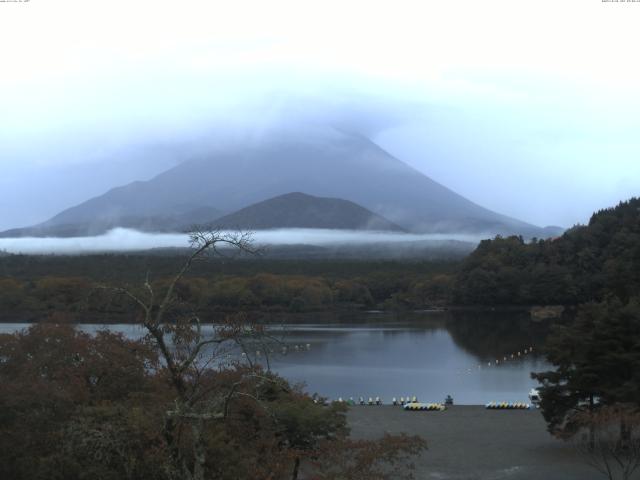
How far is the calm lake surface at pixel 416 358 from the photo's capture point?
26.8m

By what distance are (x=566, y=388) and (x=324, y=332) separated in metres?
34.9

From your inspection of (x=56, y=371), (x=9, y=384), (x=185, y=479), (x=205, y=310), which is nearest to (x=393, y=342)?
(x=205, y=310)

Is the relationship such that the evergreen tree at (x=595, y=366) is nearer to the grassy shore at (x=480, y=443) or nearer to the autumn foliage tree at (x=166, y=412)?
the grassy shore at (x=480, y=443)

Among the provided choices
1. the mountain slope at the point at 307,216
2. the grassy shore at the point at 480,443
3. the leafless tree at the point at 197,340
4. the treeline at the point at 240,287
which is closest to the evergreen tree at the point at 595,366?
the grassy shore at the point at 480,443

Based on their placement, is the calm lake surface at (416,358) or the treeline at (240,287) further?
the treeline at (240,287)

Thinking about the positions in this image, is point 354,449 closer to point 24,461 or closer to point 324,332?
point 24,461

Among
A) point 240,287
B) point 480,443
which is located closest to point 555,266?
point 240,287

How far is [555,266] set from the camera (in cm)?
6744

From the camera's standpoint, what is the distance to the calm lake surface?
26.8m

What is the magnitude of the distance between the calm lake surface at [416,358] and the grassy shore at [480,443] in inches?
130

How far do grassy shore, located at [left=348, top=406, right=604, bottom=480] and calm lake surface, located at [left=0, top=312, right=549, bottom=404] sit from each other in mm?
3293

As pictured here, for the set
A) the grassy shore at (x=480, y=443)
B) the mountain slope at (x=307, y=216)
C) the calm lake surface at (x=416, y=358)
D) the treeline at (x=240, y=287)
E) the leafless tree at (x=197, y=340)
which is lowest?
the calm lake surface at (x=416, y=358)

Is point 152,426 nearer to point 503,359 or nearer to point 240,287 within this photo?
point 503,359

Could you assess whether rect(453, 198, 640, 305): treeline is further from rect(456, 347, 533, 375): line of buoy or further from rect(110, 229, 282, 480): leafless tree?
rect(110, 229, 282, 480): leafless tree
